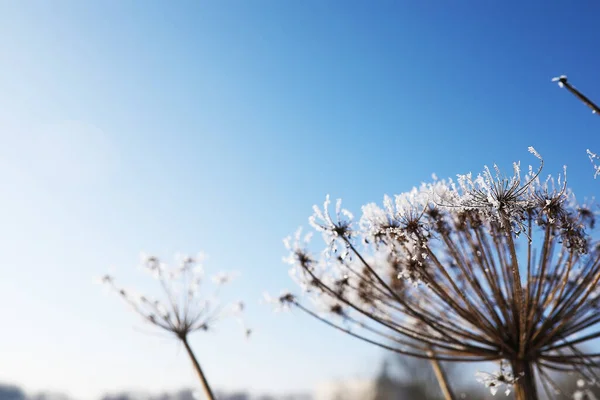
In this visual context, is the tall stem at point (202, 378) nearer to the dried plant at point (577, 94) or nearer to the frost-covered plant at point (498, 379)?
the frost-covered plant at point (498, 379)

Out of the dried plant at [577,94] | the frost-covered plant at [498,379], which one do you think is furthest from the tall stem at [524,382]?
the dried plant at [577,94]

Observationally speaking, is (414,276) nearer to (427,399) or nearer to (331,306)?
(331,306)

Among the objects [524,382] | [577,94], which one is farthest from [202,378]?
[577,94]

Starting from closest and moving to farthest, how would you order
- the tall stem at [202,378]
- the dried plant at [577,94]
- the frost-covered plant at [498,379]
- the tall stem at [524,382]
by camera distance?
the dried plant at [577,94] < the frost-covered plant at [498,379] < the tall stem at [524,382] < the tall stem at [202,378]

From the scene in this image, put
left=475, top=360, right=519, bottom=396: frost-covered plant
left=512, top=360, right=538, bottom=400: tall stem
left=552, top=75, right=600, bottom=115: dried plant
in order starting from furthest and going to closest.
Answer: left=512, top=360, right=538, bottom=400: tall stem
left=475, top=360, right=519, bottom=396: frost-covered plant
left=552, top=75, right=600, bottom=115: dried plant

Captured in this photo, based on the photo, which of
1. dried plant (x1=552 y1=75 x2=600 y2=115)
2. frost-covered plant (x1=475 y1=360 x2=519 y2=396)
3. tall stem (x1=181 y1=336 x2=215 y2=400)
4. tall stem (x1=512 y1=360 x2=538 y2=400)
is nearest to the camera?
dried plant (x1=552 y1=75 x2=600 y2=115)

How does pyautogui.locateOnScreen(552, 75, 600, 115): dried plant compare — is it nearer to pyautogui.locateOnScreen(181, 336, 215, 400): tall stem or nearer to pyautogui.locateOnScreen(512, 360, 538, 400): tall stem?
pyautogui.locateOnScreen(512, 360, 538, 400): tall stem

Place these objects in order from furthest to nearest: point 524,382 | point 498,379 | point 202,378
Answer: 1. point 202,378
2. point 524,382
3. point 498,379

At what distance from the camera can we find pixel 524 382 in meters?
6.61

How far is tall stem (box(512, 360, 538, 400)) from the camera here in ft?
21.4

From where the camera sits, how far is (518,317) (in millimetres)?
6777

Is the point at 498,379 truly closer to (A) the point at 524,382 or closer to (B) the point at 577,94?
(A) the point at 524,382

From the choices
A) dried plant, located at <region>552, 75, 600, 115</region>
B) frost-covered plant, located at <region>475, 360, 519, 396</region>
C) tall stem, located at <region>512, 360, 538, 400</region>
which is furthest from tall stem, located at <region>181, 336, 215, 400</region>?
dried plant, located at <region>552, 75, 600, 115</region>

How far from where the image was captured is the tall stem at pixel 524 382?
6535mm
